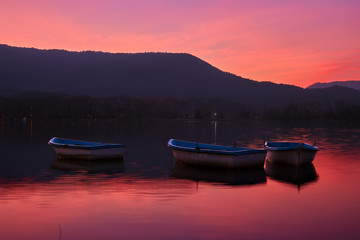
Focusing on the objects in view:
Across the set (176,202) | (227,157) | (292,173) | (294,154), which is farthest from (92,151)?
(294,154)

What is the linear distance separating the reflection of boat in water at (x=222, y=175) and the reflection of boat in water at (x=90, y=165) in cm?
474

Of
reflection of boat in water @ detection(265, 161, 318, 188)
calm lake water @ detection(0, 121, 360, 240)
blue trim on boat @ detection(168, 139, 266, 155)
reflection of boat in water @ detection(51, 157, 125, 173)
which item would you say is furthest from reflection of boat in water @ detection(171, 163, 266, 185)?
reflection of boat in water @ detection(51, 157, 125, 173)

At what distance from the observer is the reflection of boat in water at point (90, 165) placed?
93.5 ft

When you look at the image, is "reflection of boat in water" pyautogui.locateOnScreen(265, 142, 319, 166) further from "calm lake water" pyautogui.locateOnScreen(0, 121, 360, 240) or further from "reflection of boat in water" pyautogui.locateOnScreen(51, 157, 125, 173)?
"reflection of boat in water" pyautogui.locateOnScreen(51, 157, 125, 173)

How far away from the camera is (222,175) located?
26.0 meters

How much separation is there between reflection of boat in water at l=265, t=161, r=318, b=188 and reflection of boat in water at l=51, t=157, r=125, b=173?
438 inches

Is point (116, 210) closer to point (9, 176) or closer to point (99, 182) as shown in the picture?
point (99, 182)

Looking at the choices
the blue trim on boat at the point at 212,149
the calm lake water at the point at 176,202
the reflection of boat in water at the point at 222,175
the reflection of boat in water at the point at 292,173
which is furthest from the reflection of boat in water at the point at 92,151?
the reflection of boat in water at the point at 292,173

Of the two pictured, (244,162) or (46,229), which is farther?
(244,162)

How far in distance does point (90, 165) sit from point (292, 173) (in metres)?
15.6

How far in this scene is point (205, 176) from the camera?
1014 inches

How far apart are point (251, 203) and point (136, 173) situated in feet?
36.8

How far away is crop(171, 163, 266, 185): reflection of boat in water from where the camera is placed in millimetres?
24266

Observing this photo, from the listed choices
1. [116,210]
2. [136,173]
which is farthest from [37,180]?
[116,210]
